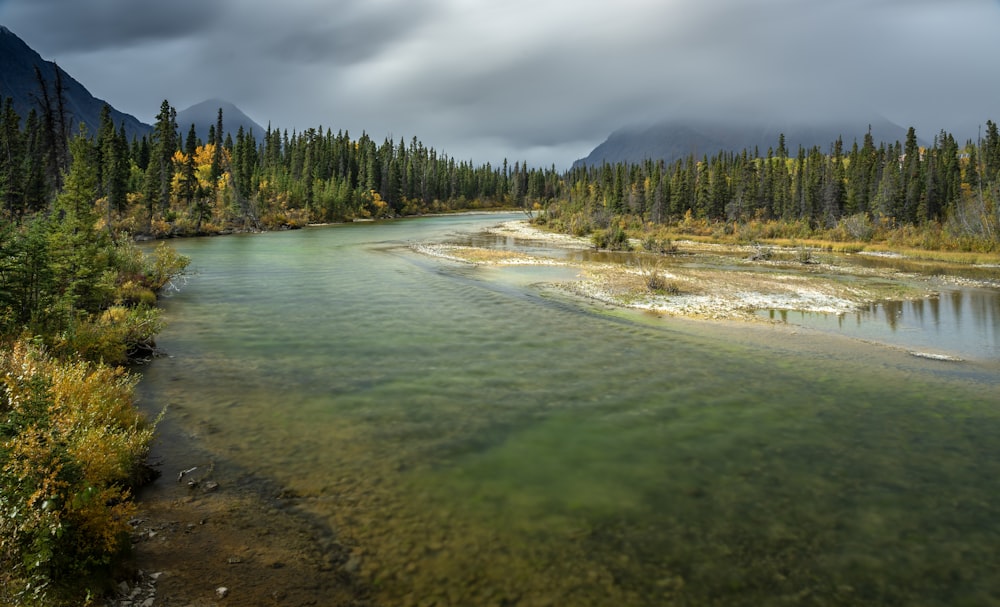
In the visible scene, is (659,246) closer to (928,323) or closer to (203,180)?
(928,323)

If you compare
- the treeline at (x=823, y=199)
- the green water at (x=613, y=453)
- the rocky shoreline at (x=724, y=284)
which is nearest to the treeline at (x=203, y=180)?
the green water at (x=613, y=453)

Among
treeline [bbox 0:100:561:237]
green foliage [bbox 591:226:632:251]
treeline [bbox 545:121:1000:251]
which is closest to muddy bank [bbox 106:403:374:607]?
treeline [bbox 0:100:561:237]

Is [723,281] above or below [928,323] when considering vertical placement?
above

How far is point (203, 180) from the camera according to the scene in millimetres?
105375

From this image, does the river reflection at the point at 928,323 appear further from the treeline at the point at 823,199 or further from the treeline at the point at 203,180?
the treeline at the point at 823,199

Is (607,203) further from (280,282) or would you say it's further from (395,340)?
(395,340)

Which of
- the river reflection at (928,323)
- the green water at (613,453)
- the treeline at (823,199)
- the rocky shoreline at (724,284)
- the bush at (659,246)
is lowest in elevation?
the green water at (613,453)

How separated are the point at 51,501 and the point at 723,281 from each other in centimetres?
3278

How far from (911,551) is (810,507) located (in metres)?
1.29

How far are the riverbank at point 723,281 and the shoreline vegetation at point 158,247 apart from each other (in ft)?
0.89

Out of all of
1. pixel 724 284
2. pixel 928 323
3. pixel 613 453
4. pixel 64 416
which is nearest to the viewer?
pixel 64 416

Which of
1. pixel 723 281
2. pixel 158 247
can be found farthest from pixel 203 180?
pixel 723 281

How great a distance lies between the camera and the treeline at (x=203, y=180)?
6569cm

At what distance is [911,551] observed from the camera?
7297 mm
